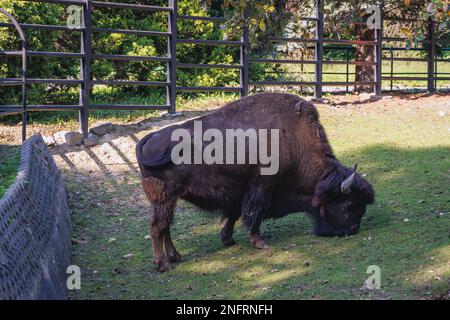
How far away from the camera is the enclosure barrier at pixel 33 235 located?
13.5 ft

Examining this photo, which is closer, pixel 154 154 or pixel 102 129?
pixel 154 154

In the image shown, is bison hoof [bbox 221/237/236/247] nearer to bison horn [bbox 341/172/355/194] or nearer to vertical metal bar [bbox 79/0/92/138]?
bison horn [bbox 341/172/355/194]

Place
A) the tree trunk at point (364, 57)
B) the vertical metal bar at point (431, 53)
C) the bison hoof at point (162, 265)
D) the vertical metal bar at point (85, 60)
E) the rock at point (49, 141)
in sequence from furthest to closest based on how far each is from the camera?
1. the tree trunk at point (364, 57)
2. the vertical metal bar at point (431, 53)
3. the vertical metal bar at point (85, 60)
4. the rock at point (49, 141)
5. the bison hoof at point (162, 265)

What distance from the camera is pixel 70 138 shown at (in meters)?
10.3

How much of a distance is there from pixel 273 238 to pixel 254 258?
0.70 meters

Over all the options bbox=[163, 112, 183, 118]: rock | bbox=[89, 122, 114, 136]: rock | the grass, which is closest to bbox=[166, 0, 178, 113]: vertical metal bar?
bbox=[163, 112, 183, 118]: rock

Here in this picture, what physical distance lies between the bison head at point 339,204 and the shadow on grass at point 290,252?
14 centimetres

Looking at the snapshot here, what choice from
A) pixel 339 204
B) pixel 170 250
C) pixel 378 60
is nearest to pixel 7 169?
pixel 170 250

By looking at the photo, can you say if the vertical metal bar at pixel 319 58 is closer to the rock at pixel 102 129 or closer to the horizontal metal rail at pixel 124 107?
the horizontal metal rail at pixel 124 107

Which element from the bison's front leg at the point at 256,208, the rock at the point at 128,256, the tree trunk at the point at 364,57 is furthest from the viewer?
the tree trunk at the point at 364,57

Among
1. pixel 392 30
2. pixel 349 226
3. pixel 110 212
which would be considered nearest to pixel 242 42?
pixel 110 212

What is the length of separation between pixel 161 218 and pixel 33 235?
66.7 inches

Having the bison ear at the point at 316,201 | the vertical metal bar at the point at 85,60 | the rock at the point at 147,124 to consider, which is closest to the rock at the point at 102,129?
the vertical metal bar at the point at 85,60

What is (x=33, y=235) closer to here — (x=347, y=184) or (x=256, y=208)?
(x=256, y=208)
